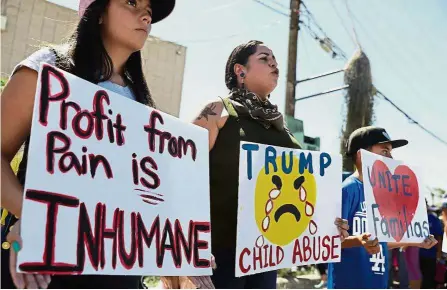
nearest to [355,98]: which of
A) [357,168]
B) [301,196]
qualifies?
[357,168]

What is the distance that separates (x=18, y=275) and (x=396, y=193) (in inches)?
80.3

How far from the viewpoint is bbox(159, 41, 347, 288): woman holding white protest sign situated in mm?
1708

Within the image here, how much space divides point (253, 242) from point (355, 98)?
27.1 ft

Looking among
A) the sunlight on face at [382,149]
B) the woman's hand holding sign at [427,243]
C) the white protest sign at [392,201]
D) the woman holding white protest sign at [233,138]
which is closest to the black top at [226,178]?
the woman holding white protest sign at [233,138]

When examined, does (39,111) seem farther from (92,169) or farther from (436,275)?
(436,275)

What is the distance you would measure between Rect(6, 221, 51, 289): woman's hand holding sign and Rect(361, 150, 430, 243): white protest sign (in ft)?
5.28

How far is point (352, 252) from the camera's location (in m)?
2.40

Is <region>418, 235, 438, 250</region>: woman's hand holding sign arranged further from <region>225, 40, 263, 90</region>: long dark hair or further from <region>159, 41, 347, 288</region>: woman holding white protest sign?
<region>225, 40, 263, 90</region>: long dark hair

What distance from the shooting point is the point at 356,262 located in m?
2.36

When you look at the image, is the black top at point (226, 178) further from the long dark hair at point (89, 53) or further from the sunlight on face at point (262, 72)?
the long dark hair at point (89, 53)

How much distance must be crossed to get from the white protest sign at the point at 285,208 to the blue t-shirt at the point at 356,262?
1.42ft

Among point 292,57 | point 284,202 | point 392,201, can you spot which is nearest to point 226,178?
point 284,202

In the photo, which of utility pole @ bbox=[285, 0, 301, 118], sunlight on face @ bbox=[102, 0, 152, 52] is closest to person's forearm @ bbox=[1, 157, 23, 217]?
sunlight on face @ bbox=[102, 0, 152, 52]

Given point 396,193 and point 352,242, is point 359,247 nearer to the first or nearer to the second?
point 352,242
